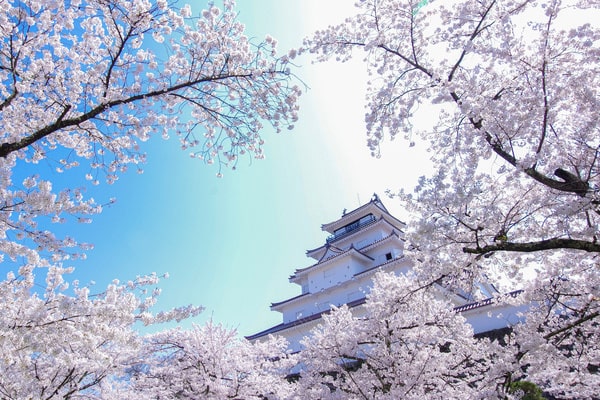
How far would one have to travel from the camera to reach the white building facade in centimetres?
2306

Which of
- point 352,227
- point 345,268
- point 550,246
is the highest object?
point 352,227

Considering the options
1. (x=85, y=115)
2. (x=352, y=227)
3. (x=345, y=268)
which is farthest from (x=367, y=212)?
(x=85, y=115)

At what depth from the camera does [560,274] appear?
7.17 meters

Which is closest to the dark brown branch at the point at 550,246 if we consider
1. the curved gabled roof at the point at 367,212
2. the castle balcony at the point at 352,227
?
the castle balcony at the point at 352,227

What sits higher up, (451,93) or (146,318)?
(451,93)

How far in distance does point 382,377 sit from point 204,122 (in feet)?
27.5

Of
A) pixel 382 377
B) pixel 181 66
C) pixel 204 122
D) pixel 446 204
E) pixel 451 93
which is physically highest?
pixel 181 66

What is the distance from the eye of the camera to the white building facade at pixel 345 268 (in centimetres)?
2306

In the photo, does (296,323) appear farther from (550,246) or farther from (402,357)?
(550,246)

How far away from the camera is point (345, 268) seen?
26.3 meters

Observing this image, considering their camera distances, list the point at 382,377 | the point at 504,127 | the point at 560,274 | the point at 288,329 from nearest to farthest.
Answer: the point at 504,127 < the point at 560,274 < the point at 382,377 < the point at 288,329

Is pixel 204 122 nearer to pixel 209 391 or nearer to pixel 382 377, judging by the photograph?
pixel 382 377

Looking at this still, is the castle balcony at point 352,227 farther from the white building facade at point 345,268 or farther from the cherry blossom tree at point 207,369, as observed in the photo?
the cherry blossom tree at point 207,369

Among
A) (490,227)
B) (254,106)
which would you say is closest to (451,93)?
(490,227)
